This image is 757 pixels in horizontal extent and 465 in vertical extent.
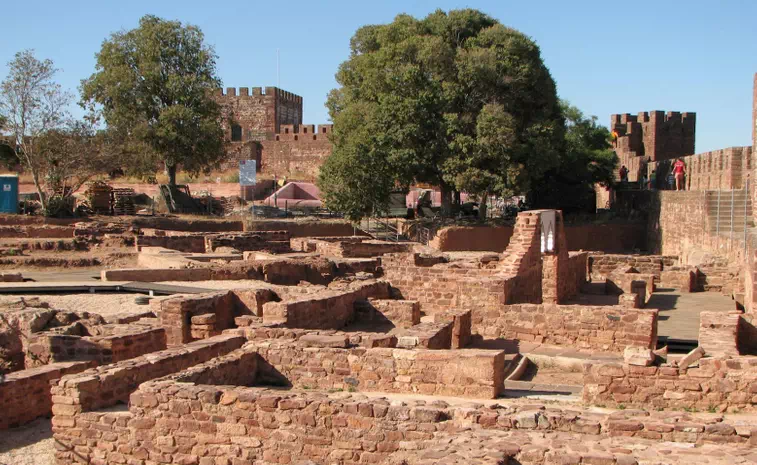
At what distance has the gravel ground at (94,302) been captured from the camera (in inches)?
542

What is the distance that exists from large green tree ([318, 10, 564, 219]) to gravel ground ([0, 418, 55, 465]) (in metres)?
23.1

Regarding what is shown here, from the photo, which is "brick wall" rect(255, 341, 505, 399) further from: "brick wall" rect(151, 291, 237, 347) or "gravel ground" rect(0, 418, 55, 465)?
"brick wall" rect(151, 291, 237, 347)

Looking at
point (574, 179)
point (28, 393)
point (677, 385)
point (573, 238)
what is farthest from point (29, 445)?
point (574, 179)

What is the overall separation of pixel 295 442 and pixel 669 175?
3041 centimetres

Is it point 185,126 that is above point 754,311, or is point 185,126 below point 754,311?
above

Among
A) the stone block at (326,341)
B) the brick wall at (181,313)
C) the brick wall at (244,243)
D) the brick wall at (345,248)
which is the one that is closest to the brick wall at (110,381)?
the stone block at (326,341)

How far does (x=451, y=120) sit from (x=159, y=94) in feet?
43.0

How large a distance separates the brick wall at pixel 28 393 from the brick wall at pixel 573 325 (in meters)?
5.96

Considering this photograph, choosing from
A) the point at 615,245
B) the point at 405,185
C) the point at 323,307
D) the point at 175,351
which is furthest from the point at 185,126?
the point at 175,351

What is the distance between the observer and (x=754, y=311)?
46.6 ft

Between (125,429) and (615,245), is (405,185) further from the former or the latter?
(125,429)

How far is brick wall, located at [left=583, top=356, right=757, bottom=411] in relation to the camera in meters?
7.93

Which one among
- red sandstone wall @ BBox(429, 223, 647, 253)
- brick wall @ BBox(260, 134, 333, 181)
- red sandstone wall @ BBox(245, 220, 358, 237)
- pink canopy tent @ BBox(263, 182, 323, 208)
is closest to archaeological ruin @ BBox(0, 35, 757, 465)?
red sandstone wall @ BBox(429, 223, 647, 253)

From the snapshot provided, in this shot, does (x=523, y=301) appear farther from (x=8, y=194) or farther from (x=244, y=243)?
(x=8, y=194)
